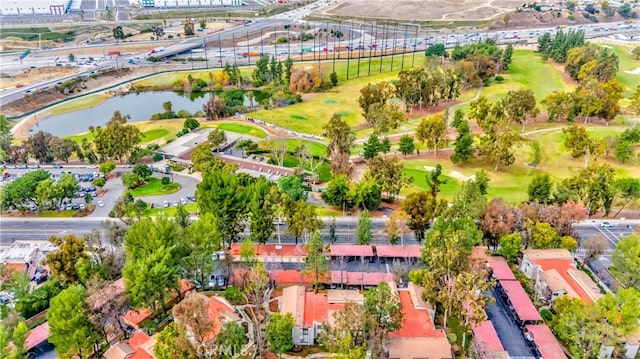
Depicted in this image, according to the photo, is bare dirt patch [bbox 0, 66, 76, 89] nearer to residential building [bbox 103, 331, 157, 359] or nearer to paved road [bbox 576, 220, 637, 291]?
residential building [bbox 103, 331, 157, 359]

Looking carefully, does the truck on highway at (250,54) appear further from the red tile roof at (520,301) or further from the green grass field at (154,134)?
the red tile roof at (520,301)

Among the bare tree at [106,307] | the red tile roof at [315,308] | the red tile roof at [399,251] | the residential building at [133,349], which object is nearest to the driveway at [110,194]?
the bare tree at [106,307]

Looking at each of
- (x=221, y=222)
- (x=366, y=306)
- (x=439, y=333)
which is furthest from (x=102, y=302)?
(x=439, y=333)

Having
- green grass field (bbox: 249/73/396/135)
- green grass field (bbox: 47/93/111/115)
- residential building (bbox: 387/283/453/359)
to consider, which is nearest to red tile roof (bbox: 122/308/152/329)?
residential building (bbox: 387/283/453/359)

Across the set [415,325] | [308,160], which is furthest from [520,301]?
[308,160]

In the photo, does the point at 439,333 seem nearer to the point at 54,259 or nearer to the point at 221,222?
the point at 221,222

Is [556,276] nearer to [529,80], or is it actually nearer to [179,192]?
[179,192]

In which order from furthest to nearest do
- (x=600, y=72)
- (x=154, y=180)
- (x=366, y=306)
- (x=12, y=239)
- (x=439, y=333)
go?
(x=600, y=72) → (x=154, y=180) → (x=12, y=239) → (x=439, y=333) → (x=366, y=306)
